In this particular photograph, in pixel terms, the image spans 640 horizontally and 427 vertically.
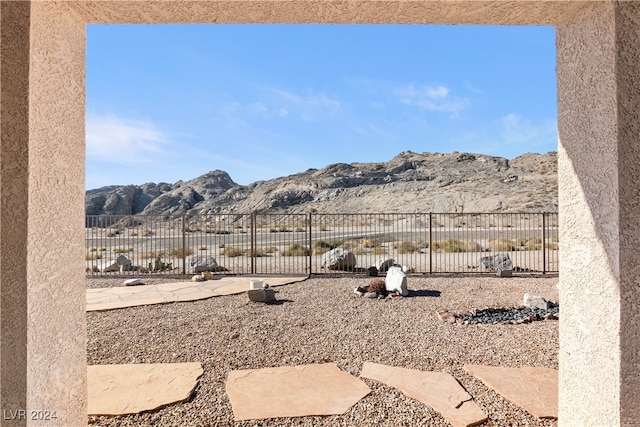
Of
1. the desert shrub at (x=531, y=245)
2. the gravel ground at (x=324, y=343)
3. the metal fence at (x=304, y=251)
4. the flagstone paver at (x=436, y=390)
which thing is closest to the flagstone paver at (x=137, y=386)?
the gravel ground at (x=324, y=343)

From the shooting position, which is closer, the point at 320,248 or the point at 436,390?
the point at 436,390

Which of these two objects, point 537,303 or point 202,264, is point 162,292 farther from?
point 537,303

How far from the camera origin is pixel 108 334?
498 centimetres

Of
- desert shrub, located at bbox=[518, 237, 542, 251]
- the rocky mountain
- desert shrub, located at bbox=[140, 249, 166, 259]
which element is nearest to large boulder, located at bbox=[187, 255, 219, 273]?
desert shrub, located at bbox=[140, 249, 166, 259]

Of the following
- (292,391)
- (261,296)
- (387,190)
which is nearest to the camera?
(292,391)

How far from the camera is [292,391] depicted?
320cm

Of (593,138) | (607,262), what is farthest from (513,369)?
(593,138)

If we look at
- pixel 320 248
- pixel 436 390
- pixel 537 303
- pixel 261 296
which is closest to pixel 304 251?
pixel 320 248

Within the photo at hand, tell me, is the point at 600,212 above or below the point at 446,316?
above

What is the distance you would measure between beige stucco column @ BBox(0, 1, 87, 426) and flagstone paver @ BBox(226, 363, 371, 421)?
49.3 inches

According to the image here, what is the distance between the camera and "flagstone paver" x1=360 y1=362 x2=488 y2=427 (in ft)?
9.20

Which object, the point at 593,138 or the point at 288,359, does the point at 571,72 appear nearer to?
the point at 593,138

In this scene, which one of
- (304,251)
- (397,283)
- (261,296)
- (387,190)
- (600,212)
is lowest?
(304,251)

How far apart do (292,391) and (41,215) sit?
7.85 ft
